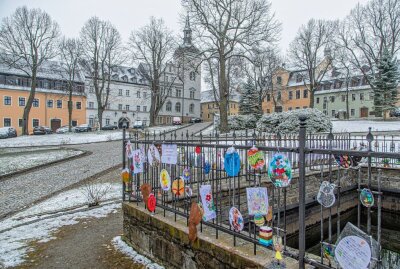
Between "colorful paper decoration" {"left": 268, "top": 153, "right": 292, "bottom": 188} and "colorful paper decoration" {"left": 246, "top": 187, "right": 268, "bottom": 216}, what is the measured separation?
0.17 meters

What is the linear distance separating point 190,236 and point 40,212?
19.1 feet

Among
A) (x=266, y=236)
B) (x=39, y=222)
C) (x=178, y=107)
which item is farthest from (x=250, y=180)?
(x=178, y=107)

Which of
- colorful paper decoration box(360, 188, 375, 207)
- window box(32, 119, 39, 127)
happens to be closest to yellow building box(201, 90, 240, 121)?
window box(32, 119, 39, 127)

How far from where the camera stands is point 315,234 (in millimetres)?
8719

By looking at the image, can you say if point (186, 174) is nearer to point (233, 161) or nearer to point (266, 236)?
point (233, 161)

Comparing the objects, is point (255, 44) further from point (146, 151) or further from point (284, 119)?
point (146, 151)

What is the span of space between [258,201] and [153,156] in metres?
2.25

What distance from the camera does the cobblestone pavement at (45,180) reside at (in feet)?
31.8

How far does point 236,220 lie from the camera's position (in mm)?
3254

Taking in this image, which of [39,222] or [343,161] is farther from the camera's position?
[39,222]

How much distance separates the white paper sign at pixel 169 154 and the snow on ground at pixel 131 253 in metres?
1.43

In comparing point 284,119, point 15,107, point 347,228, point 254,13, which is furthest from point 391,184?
point 15,107

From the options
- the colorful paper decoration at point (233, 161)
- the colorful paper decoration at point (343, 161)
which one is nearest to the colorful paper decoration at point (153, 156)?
the colorful paper decoration at point (233, 161)

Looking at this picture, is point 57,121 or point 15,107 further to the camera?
point 57,121
